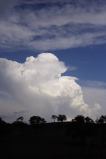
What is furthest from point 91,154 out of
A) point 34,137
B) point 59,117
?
point 59,117

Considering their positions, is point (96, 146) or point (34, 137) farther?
point (34, 137)

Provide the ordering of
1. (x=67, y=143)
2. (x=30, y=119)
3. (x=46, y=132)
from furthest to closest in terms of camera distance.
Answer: (x=30, y=119)
(x=46, y=132)
(x=67, y=143)

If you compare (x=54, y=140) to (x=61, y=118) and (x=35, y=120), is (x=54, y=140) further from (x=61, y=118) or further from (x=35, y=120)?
(x=61, y=118)

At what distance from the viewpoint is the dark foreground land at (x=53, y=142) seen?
8993 cm

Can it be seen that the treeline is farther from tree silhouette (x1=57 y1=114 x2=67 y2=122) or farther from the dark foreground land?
tree silhouette (x1=57 y1=114 x2=67 y2=122)

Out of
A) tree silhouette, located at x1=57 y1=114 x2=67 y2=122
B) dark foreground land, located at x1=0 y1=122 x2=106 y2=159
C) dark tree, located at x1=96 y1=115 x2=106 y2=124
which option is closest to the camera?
dark foreground land, located at x1=0 y1=122 x2=106 y2=159

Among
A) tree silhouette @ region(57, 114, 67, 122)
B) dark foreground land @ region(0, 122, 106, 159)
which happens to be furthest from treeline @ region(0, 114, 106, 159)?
tree silhouette @ region(57, 114, 67, 122)

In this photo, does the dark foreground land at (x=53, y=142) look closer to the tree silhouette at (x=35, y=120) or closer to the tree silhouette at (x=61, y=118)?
the tree silhouette at (x=35, y=120)

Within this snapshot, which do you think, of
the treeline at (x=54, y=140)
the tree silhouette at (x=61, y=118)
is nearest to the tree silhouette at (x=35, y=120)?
the treeline at (x=54, y=140)

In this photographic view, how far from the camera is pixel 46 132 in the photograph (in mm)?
139000

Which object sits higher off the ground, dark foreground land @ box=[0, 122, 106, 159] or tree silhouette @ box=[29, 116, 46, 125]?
tree silhouette @ box=[29, 116, 46, 125]

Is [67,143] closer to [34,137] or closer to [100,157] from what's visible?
[34,137]

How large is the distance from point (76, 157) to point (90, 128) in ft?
52.1

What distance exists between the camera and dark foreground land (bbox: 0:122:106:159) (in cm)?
8993
